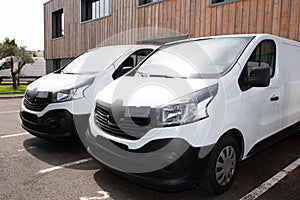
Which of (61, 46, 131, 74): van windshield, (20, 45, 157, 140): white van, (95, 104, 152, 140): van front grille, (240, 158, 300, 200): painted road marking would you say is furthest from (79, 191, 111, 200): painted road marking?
(61, 46, 131, 74): van windshield

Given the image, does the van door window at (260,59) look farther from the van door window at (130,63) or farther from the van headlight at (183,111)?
the van door window at (130,63)

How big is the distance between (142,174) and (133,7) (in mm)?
9975

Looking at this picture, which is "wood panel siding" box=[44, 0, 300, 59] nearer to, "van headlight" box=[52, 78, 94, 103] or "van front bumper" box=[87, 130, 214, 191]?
"van headlight" box=[52, 78, 94, 103]

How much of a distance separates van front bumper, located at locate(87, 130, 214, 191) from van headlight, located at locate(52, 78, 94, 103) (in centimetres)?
169

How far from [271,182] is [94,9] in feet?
45.3

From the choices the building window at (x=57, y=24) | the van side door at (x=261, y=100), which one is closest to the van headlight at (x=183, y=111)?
the van side door at (x=261, y=100)

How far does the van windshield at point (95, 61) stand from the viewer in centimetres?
439

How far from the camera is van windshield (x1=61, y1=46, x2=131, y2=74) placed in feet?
14.4

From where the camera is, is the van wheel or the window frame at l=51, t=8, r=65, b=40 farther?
the window frame at l=51, t=8, r=65, b=40

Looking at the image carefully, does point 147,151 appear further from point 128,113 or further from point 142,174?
point 128,113

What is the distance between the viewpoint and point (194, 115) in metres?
2.39

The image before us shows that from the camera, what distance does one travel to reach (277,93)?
3453 millimetres

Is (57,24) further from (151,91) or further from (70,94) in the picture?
(151,91)

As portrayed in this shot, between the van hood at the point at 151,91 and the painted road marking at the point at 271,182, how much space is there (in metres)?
1.31
